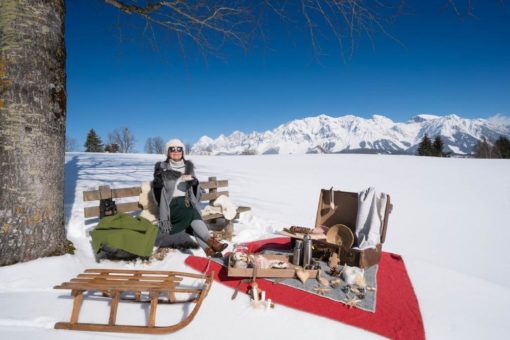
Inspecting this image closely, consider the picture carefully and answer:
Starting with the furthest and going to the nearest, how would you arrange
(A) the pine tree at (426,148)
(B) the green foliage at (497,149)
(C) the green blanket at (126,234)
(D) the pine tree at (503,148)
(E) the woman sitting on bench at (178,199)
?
(B) the green foliage at (497,149) < (D) the pine tree at (503,148) < (A) the pine tree at (426,148) < (E) the woman sitting on bench at (178,199) < (C) the green blanket at (126,234)

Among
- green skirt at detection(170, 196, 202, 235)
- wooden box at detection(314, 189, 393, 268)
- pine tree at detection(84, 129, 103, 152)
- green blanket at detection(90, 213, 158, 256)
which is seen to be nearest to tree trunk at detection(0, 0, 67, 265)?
green blanket at detection(90, 213, 158, 256)

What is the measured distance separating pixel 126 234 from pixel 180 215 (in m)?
0.95

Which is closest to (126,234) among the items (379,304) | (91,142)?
(379,304)

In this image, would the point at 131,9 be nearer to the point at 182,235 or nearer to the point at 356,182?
the point at 182,235

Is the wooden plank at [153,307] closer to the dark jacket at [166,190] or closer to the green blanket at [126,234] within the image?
the green blanket at [126,234]

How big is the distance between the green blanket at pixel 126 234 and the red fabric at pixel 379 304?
72cm

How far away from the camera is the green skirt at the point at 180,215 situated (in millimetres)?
5211

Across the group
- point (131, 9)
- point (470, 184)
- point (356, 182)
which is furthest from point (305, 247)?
point (470, 184)

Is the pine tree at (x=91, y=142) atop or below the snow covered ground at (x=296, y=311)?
atop

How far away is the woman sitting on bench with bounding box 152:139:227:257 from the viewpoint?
5199 mm

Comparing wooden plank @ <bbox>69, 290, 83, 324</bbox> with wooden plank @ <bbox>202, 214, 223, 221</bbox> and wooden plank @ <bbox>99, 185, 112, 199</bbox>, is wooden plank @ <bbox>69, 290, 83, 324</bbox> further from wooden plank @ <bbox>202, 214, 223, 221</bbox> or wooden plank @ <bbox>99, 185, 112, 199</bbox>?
wooden plank @ <bbox>202, 214, 223, 221</bbox>

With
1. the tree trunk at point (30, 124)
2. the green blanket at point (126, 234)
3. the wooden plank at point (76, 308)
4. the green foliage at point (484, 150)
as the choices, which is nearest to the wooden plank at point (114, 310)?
the wooden plank at point (76, 308)

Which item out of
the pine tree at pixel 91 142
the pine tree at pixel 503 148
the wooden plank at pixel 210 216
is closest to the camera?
the wooden plank at pixel 210 216

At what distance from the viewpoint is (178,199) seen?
17.7ft
